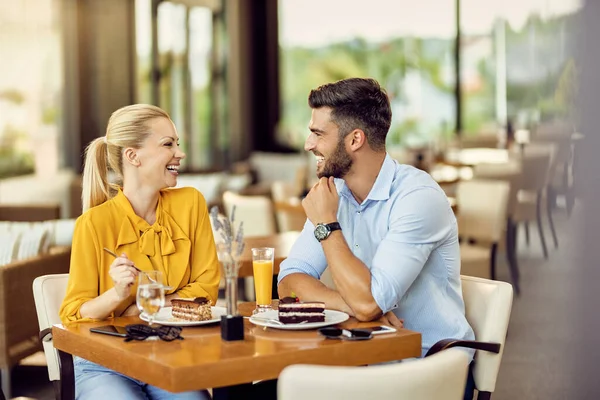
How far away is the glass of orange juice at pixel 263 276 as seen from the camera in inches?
111

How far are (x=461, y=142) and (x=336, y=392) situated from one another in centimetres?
752

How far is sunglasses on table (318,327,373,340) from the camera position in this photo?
236 cm

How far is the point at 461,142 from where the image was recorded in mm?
9219

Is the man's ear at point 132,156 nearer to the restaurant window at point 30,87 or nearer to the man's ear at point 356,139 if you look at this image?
the man's ear at point 356,139

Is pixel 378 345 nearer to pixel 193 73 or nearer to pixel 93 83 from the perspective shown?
pixel 93 83

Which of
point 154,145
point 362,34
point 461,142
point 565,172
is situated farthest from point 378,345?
point 362,34

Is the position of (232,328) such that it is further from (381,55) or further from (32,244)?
(381,55)

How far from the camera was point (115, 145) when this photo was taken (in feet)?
10.0

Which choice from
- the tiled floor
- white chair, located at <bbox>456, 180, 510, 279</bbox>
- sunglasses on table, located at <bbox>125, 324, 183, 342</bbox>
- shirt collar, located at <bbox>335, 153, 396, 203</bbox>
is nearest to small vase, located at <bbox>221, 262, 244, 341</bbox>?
sunglasses on table, located at <bbox>125, 324, 183, 342</bbox>

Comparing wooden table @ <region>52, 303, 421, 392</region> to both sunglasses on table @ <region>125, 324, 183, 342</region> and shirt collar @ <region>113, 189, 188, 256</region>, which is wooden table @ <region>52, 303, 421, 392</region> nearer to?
sunglasses on table @ <region>125, 324, 183, 342</region>

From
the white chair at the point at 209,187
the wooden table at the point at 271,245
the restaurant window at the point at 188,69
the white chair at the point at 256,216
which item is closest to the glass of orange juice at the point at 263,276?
the wooden table at the point at 271,245

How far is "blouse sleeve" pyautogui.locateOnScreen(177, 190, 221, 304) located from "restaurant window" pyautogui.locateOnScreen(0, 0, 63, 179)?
16.5 ft

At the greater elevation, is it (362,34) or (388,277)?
(362,34)

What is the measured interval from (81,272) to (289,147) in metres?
9.84
